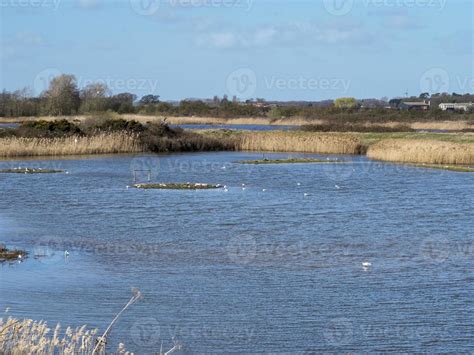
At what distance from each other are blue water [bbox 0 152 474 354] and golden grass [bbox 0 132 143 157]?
13.5 meters

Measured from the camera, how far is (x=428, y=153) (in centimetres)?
4553

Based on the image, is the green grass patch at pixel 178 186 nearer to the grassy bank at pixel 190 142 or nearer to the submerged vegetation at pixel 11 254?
the submerged vegetation at pixel 11 254

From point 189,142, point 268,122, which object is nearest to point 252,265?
point 189,142

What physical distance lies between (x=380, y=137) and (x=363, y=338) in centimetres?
4815

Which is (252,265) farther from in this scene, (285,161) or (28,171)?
(285,161)

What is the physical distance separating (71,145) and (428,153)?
19684mm

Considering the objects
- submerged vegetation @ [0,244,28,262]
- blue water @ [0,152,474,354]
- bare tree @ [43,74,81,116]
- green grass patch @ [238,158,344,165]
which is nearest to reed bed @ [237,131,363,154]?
green grass patch @ [238,158,344,165]

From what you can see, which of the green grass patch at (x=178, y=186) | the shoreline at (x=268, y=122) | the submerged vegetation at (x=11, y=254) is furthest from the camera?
the shoreline at (x=268, y=122)

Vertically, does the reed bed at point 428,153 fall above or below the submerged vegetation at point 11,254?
above

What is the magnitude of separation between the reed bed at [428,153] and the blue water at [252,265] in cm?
1047

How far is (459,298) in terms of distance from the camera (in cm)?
1546

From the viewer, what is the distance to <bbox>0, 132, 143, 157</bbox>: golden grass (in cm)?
4800

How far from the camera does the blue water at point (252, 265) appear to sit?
530 inches

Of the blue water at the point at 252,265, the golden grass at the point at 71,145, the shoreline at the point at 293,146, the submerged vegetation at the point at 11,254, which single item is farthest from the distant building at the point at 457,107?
the submerged vegetation at the point at 11,254
